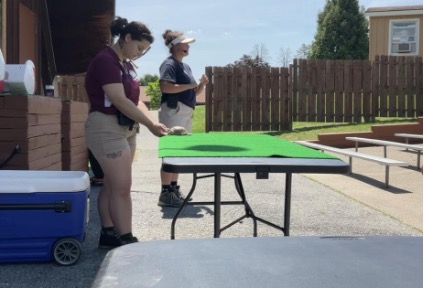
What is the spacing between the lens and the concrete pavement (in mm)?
3795

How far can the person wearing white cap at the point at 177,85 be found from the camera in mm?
5531

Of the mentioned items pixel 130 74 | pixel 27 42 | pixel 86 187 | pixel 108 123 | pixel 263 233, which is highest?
pixel 27 42

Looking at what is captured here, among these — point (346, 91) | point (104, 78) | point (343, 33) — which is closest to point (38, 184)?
point (104, 78)

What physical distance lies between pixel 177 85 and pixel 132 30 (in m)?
1.57

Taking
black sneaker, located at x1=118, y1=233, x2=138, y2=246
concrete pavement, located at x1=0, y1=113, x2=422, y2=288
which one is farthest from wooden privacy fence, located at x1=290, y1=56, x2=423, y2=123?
black sneaker, located at x1=118, y1=233, x2=138, y2=246

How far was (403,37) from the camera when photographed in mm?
25672

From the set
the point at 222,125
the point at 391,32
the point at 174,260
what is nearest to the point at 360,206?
the point at 174,260

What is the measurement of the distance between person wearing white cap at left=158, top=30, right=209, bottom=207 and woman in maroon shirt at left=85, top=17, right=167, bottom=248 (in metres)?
1.40

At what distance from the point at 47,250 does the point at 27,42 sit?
643 centimetres

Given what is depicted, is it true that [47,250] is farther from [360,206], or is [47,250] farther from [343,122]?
[343,122]

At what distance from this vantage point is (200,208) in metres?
6.10

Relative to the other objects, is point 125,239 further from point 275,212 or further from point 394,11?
point 394,11

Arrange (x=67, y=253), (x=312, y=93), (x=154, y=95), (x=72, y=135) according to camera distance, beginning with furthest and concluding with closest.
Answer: (x=154, y=95) < (x=312, y=93) < (x=72, y=135) < (x=67, y=253)

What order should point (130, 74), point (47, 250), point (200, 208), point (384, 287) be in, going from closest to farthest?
point (384, 287), point (47, 250), point (130, 74), point (200, 208)
